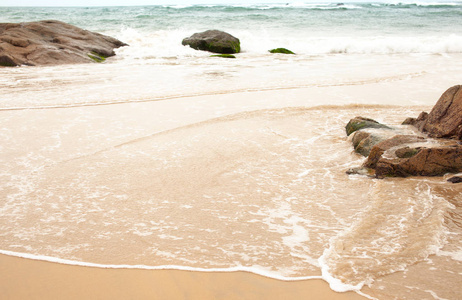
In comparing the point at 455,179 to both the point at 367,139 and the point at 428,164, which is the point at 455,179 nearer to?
the point at 428,164

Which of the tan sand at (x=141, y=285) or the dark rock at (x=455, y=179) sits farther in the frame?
the dark rock at (x=455, y=179)

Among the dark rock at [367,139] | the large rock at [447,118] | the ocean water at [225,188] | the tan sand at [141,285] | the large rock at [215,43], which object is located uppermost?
the large rock at [215,43]

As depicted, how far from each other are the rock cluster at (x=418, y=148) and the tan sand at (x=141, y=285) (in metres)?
2.04

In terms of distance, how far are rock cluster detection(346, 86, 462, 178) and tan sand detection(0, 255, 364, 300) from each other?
2036 millimetres

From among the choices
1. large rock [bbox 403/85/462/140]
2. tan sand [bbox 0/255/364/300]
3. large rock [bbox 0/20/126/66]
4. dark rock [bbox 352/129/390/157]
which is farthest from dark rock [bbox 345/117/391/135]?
large rock [bbox 0/20/126/66]

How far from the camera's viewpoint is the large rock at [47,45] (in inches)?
498

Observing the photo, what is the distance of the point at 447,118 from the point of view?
4.89m

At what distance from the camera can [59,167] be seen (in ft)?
14.2

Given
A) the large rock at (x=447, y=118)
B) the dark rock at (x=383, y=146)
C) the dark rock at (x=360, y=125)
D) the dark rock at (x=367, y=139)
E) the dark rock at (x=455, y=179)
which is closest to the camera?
the dark rock at (x=455, y=179)

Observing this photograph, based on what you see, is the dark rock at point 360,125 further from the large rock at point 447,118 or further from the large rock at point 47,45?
the large rock at point 47,45

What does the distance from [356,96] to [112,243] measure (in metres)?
6.12

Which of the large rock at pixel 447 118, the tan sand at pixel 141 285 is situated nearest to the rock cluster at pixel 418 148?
the large rock at pixel 447 118

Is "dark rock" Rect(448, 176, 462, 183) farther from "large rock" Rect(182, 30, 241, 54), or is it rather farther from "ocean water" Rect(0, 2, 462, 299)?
"large rock" Rect(182, 30, 241, 54)

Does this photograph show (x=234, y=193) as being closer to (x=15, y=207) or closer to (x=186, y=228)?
(x=186, y=228)
